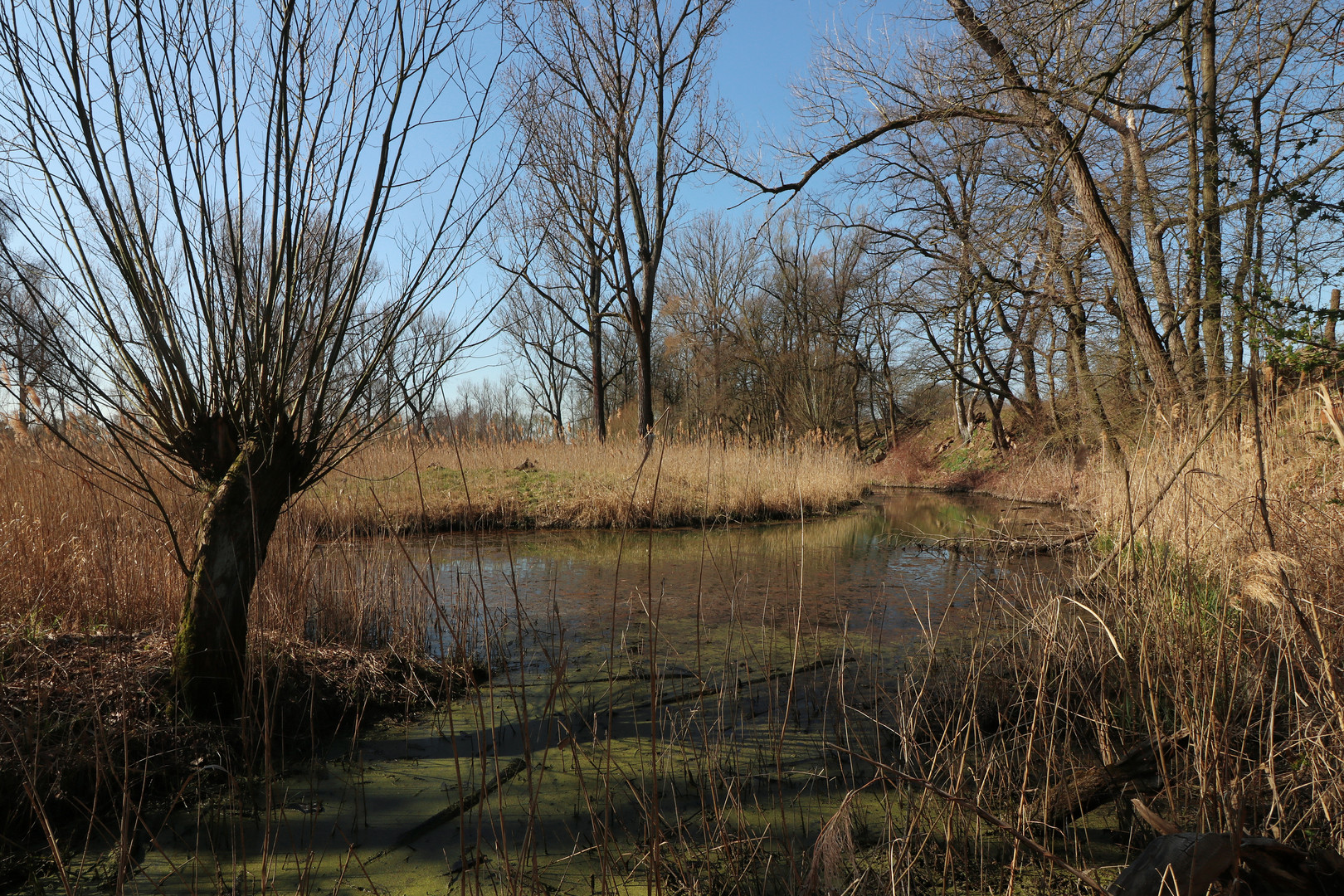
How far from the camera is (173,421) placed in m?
2.27

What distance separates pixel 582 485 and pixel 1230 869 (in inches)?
325

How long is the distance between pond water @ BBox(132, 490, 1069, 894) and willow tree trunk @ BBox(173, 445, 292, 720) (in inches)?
15.1

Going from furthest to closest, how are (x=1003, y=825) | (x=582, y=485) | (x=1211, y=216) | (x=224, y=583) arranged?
(x=582, y=485), (x=1211, y=216), (x=224, y=583), (x=1003, y=825)

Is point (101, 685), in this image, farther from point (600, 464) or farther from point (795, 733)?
point (600, 464)

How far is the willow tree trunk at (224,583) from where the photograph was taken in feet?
7.45

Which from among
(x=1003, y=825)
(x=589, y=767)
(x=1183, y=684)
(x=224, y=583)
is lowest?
(x=589, y=767)

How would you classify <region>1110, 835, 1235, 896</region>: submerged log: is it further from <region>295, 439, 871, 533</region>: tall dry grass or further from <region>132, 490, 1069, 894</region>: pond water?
<region>295, 439, 871, 533</region>: tall dry grass

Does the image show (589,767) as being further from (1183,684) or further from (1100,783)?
(1183,684)

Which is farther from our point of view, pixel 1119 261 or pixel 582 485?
pixel 582 485

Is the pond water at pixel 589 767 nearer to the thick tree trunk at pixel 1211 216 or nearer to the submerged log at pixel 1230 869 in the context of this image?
the submerged log at pixel 1230 869

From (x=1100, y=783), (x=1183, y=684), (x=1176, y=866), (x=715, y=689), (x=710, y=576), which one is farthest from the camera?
(x=710, y=576)

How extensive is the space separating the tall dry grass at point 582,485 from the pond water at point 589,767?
3.80 m

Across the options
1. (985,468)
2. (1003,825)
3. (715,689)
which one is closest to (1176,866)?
(1003,825)

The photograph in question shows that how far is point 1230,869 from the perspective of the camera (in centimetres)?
127
